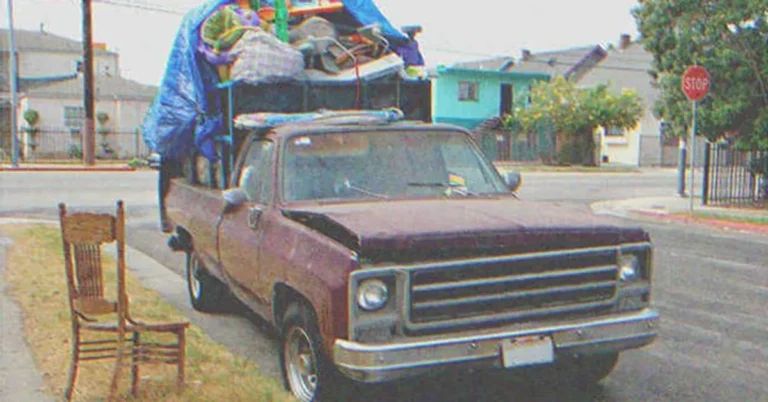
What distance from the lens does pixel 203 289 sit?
816 cm

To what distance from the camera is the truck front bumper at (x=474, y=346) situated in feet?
14.6

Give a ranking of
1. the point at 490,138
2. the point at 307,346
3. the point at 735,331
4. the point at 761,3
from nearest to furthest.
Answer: the point at 307,346 → the point at 735,331 → the point at 761,3 → the point at 490,138

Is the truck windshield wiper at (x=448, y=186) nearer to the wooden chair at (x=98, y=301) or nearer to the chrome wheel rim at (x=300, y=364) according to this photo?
the chrome wheel rim at (x=300, y=364)

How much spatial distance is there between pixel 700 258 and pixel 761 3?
883cm

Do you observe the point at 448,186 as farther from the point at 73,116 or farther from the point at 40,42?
the point at 40,42

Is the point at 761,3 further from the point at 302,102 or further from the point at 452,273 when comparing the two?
the point at 452,273

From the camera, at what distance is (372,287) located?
4.56 meters

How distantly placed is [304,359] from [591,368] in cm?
195

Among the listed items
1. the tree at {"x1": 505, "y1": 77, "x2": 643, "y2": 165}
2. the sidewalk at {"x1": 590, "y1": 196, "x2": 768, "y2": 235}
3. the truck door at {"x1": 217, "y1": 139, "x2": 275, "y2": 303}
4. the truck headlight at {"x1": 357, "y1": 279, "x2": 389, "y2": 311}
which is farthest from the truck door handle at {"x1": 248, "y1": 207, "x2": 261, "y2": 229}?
the tree at {"x1": 505, "y1": 77, "x2": 643, "y2": 165}

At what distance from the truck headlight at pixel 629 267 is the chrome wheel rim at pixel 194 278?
4269mm

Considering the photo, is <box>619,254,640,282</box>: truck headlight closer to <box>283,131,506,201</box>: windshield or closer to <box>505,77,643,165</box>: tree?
<box>283,131,506,201</box>: windshield

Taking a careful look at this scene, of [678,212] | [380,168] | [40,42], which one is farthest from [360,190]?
[40,42]

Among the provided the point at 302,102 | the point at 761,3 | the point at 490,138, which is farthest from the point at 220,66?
the point at 490,138

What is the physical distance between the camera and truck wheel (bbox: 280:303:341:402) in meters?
4.87
